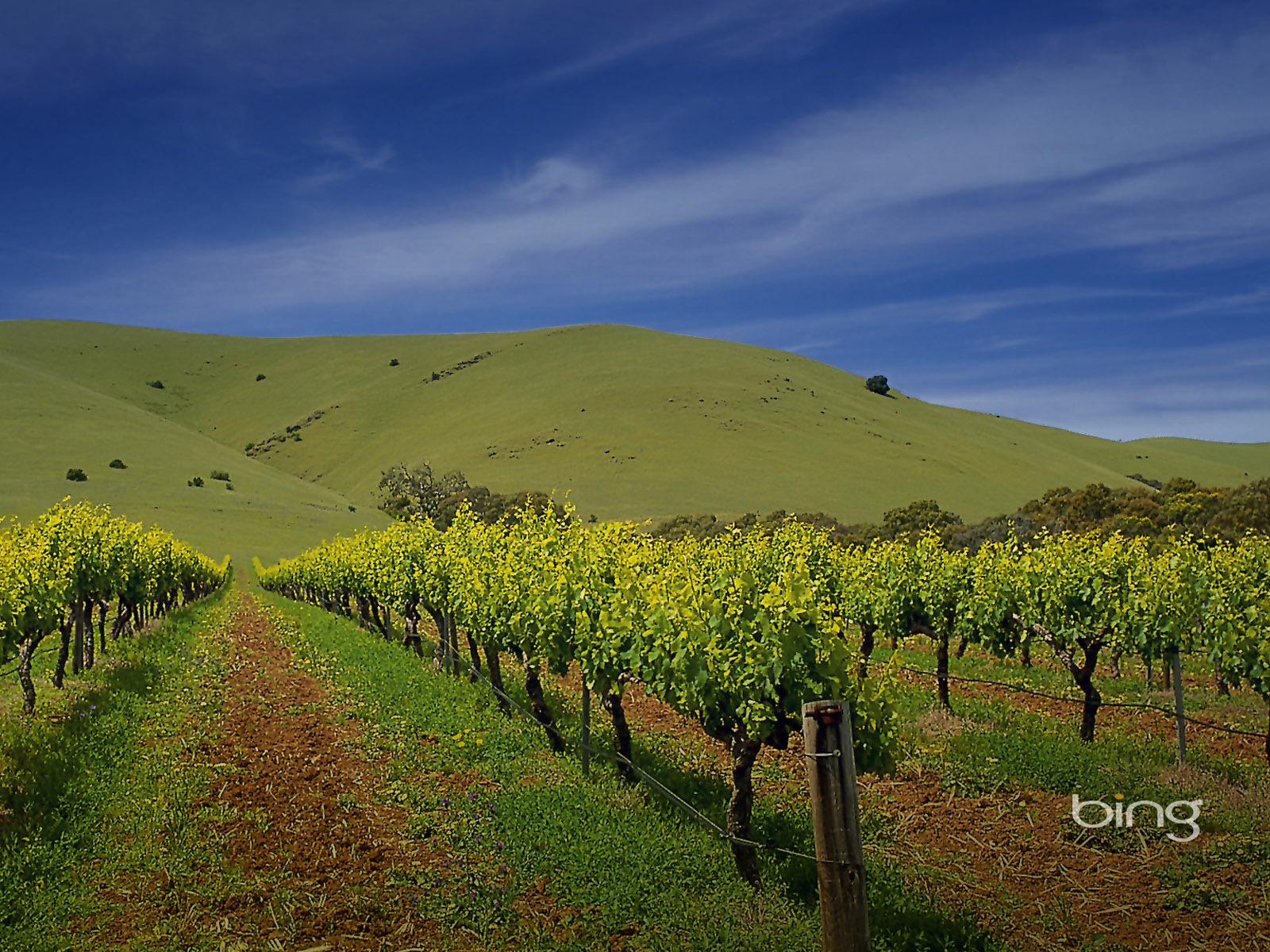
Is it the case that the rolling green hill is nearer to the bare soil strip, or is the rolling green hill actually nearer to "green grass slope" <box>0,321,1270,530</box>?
"green grass slope" <box>0,321,1270,530</box>

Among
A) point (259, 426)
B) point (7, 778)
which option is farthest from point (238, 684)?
point (259, 426)

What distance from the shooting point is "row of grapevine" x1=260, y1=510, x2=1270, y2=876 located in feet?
25.4

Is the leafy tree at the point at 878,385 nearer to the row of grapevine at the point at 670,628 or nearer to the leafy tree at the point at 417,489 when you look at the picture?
the leafy tree at the point at 417,489

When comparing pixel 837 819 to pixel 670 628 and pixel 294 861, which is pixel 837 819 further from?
pixel 294 861

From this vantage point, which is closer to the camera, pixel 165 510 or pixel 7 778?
pixel 7 778

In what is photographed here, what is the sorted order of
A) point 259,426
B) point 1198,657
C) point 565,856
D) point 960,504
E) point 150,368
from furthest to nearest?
point 150,368 → point 259,426 → point 960,504 → point 1198,657 → point 565,856

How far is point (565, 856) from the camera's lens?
27.5 feet

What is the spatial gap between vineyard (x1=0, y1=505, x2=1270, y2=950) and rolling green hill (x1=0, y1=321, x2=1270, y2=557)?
56.3m

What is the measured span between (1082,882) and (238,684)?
15661mm

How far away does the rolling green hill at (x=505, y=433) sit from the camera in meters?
84.9

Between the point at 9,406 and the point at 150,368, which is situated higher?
the point at 150,368

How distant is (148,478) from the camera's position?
81188 mm

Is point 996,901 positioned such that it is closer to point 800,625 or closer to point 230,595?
point 800,625

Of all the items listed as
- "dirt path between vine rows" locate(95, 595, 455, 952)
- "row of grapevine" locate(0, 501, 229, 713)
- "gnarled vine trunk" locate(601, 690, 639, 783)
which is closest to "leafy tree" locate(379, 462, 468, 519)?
"row of grapevine" locate(0, 501, 229, 713)
